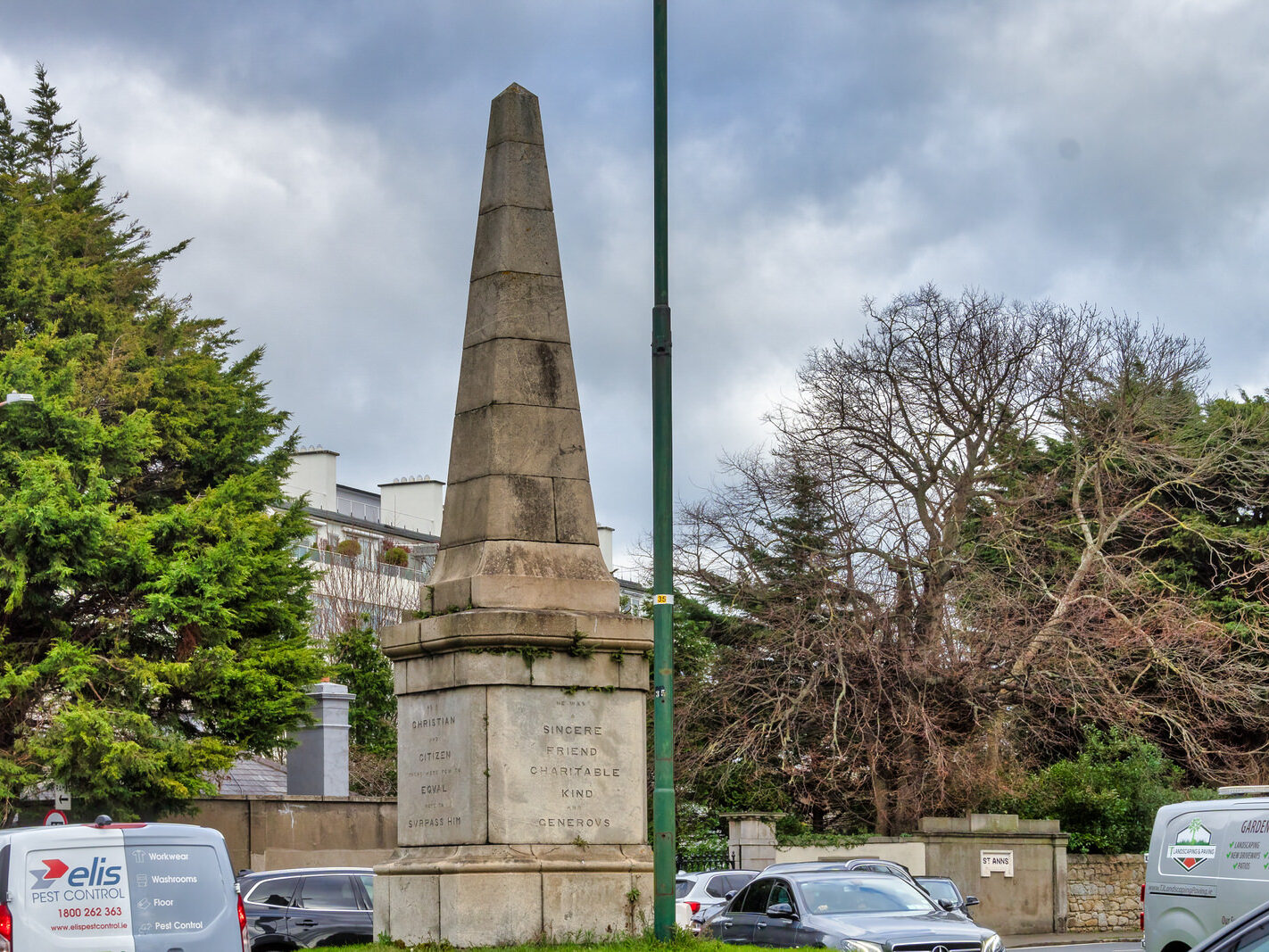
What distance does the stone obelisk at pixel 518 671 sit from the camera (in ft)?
39.7

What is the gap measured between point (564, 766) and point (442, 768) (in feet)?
3.08

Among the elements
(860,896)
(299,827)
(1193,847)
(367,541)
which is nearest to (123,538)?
(299,827)

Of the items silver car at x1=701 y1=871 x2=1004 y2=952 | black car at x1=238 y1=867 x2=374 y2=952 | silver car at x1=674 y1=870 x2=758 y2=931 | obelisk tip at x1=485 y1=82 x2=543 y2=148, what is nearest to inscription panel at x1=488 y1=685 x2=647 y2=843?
silver car at x1=701 y1=871 x2=1004 y2=952

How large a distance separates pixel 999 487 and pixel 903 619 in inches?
214

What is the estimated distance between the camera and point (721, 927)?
17.9 meters

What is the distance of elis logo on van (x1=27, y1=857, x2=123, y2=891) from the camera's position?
34.9 ft

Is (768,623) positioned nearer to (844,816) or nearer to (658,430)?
(844,816)

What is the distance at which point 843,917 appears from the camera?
1636 cm

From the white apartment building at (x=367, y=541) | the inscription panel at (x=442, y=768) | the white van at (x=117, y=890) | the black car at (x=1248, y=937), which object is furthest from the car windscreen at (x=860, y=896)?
the white apartment building at (x=367, y=541)

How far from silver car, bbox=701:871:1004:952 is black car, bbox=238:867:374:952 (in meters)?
3.94

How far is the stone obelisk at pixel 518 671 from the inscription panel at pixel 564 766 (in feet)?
0.04

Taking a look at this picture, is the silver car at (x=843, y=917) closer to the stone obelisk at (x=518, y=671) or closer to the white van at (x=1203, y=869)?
the white van at (x=1203, y=869)

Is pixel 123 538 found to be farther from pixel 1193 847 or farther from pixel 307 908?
pixel 1193 847

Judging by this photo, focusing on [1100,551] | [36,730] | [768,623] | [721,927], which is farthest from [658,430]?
[1100,551]
